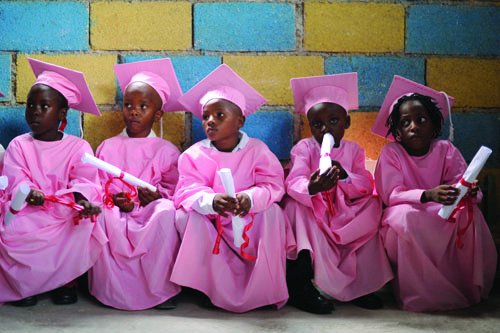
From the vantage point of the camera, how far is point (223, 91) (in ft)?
12.5

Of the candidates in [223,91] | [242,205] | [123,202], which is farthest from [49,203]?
[223,91]

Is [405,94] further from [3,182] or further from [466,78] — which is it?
[3,182]

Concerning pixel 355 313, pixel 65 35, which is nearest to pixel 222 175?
pixel 355 313

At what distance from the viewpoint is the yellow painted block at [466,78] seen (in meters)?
4.50

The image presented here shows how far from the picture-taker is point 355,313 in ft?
11.2

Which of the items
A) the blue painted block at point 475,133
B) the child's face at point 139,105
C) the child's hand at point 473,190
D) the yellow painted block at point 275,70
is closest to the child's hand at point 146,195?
the child's face at point 139,105

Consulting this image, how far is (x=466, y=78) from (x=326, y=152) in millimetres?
1643

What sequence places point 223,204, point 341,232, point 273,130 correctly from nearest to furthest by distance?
point 223,204 < point 341,232 < point 273,130

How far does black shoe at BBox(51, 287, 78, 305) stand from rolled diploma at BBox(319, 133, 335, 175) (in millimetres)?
1658

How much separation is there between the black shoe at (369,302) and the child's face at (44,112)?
7.15 feet

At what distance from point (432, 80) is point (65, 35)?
278 cm

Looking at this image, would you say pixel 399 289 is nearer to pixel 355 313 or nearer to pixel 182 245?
pixel 355 313

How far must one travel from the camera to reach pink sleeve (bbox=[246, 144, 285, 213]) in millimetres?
3549

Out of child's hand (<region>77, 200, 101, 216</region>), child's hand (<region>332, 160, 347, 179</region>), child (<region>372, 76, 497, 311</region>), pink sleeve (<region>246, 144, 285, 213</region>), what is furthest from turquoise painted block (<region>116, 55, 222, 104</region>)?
child (<region>372, 76, 497, 311</region>)
